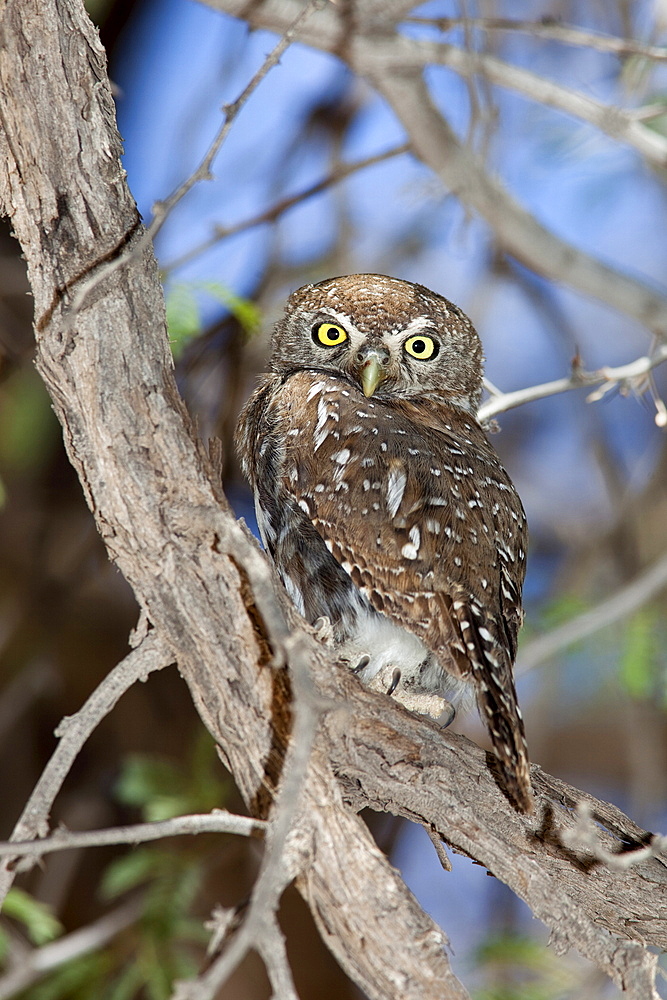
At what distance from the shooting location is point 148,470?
5.47 feet

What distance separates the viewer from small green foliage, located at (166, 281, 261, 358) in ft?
9.29

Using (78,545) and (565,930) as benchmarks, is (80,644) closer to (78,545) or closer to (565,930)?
(78,545)

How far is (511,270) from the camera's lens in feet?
15.8

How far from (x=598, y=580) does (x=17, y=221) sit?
3.96 metres

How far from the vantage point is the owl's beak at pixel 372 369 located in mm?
2410

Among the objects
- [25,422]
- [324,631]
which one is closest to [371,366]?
[324,631]

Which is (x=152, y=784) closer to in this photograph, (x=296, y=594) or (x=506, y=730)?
(x=296, y=594)

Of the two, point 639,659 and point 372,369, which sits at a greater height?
point 639,659

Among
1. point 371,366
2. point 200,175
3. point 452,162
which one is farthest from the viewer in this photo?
point 452,162

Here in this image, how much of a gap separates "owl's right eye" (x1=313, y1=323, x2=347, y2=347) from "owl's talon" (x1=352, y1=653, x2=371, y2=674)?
3.14ft

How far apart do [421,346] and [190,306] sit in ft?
2.47

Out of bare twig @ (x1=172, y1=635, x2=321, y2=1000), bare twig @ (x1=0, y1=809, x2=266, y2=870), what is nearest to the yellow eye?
bare twig @ (x1=0, y1=809, x2=266, y2=870)

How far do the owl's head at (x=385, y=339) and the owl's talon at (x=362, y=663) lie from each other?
0.75 meters

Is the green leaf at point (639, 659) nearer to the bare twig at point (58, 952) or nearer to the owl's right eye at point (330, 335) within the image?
the owl's right eye at point (330, 335)
